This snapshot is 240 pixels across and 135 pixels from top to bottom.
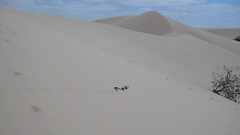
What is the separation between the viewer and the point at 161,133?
3219 millimetres

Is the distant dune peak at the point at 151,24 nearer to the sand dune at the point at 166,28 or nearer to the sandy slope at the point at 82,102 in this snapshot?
the sand dune at the point at 166,28

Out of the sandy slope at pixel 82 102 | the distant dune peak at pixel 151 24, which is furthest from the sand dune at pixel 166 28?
the sandy slope at pixel 82 102

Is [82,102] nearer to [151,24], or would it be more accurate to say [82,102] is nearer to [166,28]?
[166,28]

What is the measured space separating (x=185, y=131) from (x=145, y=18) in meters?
31.8

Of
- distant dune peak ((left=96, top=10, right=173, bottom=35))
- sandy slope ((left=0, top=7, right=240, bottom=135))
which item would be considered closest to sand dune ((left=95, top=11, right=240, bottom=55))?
distant dune peak ((left=96, top=10, right=173, bottom=35))

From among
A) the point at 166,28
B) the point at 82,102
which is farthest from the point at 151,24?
the point at 82,102

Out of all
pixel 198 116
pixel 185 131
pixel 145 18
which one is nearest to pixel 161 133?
pixel 185 131

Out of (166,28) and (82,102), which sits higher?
(82,102)

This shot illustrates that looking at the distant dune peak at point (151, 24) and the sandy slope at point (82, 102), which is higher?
the sandy slope at point (82, 102)

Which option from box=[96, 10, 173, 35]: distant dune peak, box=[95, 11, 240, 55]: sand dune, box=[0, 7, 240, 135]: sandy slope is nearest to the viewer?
box=[0, 7, 240, 135]: sandy slope

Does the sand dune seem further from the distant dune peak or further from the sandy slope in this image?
the sandy slope

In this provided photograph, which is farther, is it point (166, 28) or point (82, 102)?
point (166, 28)

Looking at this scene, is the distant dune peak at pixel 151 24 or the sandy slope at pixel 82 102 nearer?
the sandy slope at pixel 82 102

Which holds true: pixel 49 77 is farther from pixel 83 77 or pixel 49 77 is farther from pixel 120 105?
pixel 120 105
